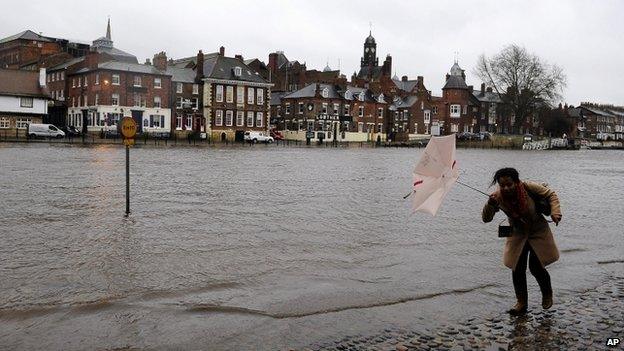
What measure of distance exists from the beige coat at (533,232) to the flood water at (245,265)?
3.59ft

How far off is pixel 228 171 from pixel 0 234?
Result: 18.3 meters

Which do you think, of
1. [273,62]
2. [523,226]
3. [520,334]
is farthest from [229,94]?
[520,334]

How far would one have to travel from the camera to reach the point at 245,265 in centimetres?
1059

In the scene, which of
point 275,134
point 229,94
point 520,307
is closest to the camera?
point 520,307

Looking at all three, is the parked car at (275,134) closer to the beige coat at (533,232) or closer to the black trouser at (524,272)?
the black trouser at (524,272)

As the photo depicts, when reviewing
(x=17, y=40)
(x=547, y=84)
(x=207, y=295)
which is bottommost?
(x=207, y=295)

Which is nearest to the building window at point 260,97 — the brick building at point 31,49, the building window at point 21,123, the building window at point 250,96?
the building window at point 250,96

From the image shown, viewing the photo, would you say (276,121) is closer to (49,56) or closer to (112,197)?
(49,56)

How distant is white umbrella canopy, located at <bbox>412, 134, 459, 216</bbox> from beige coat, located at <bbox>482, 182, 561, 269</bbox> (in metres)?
0.53

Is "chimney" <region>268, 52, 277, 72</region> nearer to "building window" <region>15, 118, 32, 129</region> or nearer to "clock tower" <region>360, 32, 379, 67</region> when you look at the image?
"clock tower" <region>360, 32, 379, 67</region>

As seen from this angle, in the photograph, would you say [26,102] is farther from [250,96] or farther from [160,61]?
[250,96]

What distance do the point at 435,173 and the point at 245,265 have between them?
164 inches

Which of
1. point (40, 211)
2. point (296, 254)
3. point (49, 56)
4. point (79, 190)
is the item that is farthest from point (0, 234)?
point (49, 56)

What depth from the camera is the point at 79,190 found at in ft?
67.7
